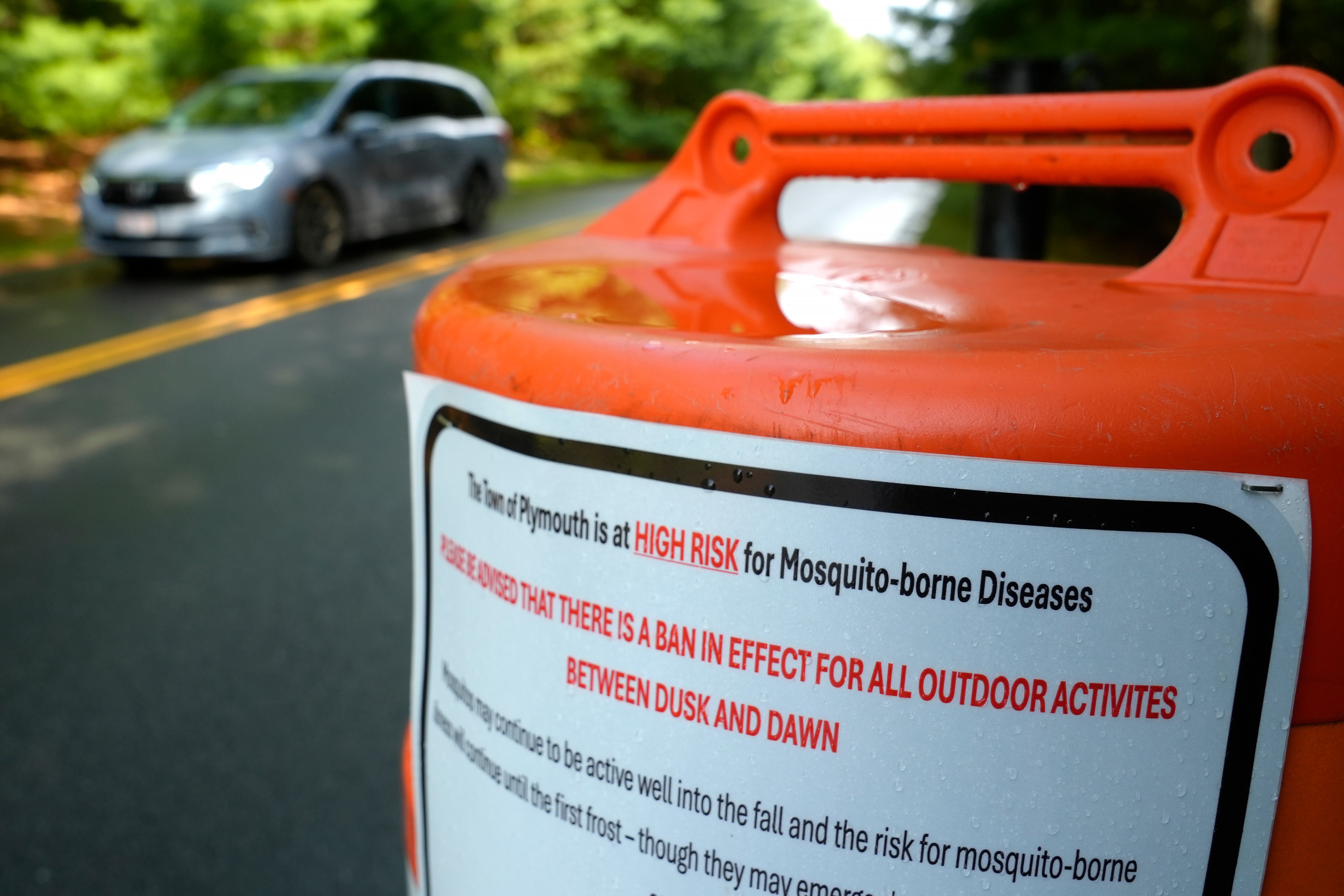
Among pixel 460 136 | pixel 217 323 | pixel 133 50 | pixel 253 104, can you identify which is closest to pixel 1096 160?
pixel 217 323

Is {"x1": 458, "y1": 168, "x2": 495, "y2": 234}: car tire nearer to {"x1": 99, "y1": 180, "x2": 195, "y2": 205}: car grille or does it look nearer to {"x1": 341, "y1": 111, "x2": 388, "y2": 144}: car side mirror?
{"x1": 341, "y1": 111, "x2": 388, "y2": 144}: car side mirror

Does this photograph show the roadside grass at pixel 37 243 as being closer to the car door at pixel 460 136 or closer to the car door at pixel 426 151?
the car door at pixel 426 151

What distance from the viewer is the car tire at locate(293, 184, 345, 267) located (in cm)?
1009

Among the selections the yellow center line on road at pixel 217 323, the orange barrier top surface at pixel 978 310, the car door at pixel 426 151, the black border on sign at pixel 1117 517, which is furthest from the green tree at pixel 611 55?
the black border on sign at pixel 1117 517

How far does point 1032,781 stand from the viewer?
932 mm

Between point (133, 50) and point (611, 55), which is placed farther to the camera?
point (611, 55)

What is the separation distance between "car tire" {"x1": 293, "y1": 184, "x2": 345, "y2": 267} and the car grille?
3.09ft

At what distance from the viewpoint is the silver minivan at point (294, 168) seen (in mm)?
9461

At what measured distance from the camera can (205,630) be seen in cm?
362

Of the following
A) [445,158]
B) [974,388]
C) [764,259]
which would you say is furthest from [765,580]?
[445,158]

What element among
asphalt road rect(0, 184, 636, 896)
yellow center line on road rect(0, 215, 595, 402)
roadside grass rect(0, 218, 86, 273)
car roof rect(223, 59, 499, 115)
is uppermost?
car roof rect(223, 59, 499, 115)

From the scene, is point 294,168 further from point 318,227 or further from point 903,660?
point 903,660

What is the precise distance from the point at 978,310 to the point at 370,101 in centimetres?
1122

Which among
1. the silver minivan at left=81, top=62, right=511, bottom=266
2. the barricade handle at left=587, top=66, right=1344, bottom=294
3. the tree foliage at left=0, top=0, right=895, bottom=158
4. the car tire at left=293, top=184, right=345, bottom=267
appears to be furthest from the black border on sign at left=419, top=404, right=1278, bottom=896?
the tree foliage at left=0, top=0, right=895, bottom=158
